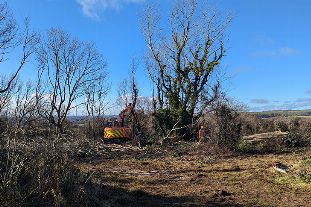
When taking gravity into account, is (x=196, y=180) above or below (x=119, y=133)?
below

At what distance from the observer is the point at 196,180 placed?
1134 centimetres

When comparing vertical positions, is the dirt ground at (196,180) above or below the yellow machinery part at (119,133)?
below

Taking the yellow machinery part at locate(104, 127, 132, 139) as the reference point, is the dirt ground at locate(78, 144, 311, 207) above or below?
below

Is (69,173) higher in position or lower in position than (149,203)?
higher

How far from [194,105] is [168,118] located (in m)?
2.25

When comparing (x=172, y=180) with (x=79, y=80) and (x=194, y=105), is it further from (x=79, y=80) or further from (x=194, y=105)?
(x=79, y=80)

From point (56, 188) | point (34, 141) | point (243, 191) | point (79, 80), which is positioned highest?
point (79, 80)

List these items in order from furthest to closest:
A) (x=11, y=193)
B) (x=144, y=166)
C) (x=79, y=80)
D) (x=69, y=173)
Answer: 1. (x=79, y=80)
2. (x=144, y=166)
3. (x=69, y=173)
4. (x=11, y=193)

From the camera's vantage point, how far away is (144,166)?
14.5 metres

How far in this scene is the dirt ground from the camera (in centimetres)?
860

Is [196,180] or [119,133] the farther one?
[119,133]

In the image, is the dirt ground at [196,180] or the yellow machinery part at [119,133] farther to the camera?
the yellow machinery part at [119,133]

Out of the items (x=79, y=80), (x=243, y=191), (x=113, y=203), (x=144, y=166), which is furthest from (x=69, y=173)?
(x=79, y=80)

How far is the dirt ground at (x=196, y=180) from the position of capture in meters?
8.60
